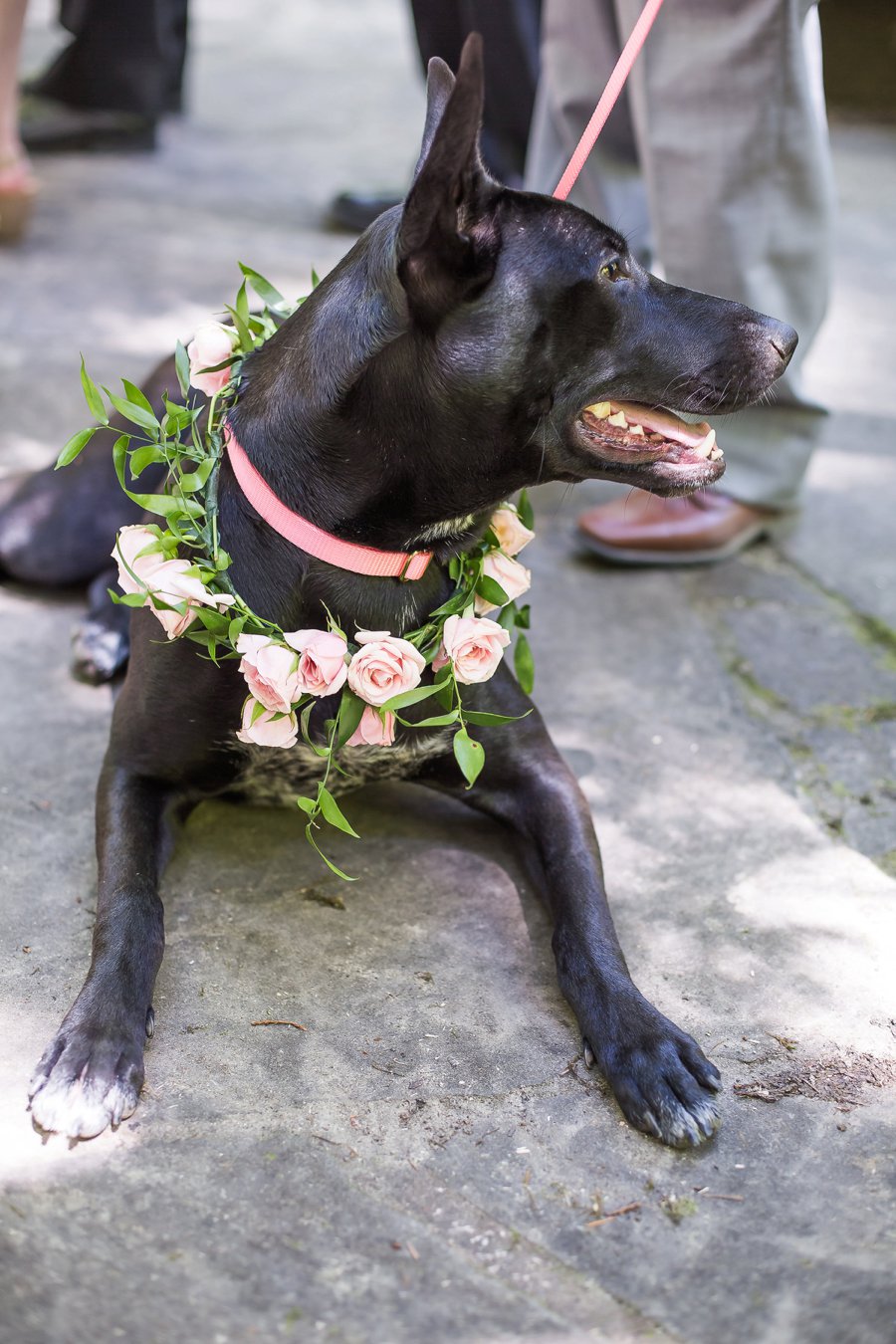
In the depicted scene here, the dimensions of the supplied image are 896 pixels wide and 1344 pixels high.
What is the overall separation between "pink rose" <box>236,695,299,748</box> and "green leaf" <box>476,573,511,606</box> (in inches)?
15.4

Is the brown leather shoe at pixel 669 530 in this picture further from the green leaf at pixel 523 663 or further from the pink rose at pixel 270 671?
the pink rose at pixel 270 671

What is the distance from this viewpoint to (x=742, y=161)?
3.29m

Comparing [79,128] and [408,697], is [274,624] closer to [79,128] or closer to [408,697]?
[408,697]

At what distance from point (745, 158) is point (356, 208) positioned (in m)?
2.44

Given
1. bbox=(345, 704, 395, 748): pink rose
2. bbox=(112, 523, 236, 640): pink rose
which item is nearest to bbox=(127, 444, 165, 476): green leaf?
bbox=(112, 523, 236, 640): pink rose

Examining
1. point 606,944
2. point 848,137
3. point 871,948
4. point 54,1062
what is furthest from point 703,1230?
point 848,137

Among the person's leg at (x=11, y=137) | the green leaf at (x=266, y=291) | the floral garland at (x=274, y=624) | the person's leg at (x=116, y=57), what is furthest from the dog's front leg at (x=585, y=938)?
the person's leg at (x=116, y=57)

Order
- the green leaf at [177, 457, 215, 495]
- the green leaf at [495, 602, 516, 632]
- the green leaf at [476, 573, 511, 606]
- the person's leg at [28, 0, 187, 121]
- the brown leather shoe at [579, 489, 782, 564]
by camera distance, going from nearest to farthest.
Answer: the green leaf at [177, 457, 215, 495] → the green leaf at [476, 573, 511, 606] → the green leaf at [495, 602, 516, 632] → the brown leather shoe at [579, 489, 782, 564] → the person's leg at [28, 0, 187, 121]

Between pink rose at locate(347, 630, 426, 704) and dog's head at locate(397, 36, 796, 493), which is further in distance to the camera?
pink rose at locate(347, 630, 426, 704)

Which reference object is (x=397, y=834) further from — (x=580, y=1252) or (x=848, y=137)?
(x=848, y=137)

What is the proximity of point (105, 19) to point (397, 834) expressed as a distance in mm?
4660

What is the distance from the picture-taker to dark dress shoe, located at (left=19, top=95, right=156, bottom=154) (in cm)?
595

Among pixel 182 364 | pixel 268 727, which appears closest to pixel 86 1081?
pixel 268 727

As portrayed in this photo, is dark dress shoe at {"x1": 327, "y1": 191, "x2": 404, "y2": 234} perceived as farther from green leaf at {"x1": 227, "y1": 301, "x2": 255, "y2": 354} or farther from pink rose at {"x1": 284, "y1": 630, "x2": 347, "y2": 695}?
pink rose at {"x1": 284, "y1": 630, "x2": 347, "y2": 695}
